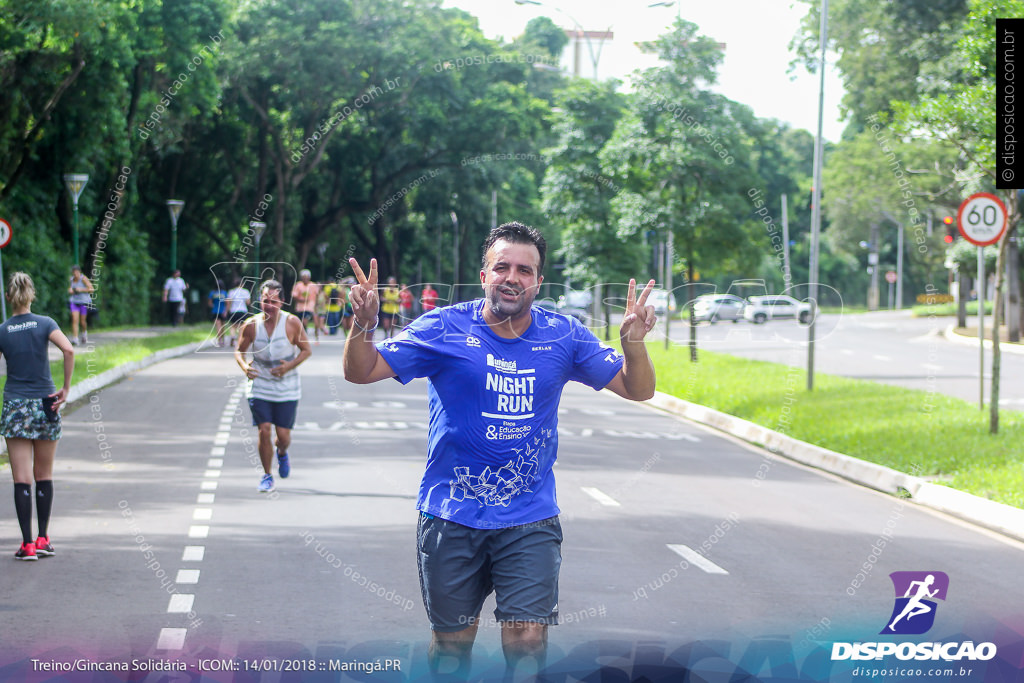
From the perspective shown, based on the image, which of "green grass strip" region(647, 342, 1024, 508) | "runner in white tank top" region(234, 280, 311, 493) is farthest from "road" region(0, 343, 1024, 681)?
"green grass strip" region(647, 342, 1024, 508)

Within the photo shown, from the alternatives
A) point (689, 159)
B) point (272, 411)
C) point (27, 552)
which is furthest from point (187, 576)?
point (689, 159)

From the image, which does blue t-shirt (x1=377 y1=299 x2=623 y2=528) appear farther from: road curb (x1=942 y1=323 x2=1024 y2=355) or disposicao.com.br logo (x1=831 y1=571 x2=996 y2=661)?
road curb (x1=942 y1=323 x2=1024 y2=355)

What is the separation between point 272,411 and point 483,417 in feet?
24.6

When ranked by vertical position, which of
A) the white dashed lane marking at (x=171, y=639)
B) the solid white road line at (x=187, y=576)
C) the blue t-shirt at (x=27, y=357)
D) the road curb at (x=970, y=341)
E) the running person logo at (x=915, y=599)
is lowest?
the road curb at (x=970, y=341)

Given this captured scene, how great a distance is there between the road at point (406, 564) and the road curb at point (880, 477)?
0.85 ft

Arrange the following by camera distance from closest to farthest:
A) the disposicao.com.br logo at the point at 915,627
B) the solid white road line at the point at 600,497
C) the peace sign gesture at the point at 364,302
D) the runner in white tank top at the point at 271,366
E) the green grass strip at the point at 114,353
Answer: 1. the peace sign gesture at the point at 364,302
2. the disposicao.com.br logo at the point at 915,627
3. the solid white road line at the point at 600,497
4. the runner in white tank top at the point at 271,366
5. the green grass strip at the point at 114,353

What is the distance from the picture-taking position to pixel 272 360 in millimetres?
11805

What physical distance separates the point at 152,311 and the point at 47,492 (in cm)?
3629

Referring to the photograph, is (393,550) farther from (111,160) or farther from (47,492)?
(111,160)

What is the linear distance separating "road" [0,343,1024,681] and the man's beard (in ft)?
4.17

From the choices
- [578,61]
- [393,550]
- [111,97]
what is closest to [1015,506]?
[393,550]

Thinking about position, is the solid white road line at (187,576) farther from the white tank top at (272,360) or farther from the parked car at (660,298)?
the white tank top at (272,360)

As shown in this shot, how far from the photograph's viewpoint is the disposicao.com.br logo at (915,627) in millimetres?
6324

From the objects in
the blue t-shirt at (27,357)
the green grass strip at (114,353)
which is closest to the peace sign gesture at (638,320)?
the blue t-shirt at (27,357)
